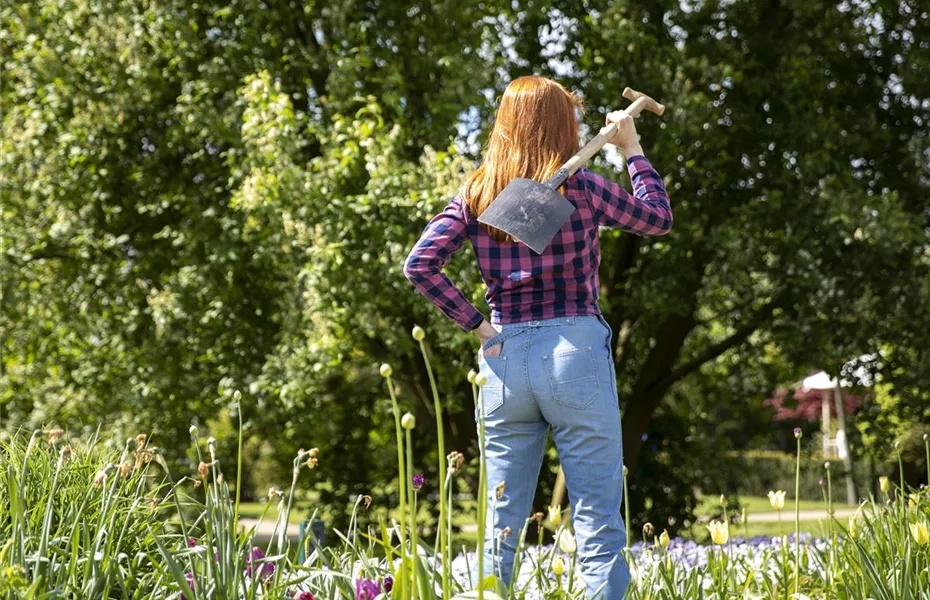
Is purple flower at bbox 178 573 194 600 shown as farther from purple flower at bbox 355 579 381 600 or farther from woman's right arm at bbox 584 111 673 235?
woman's right arm at bbox 584 111 673 235

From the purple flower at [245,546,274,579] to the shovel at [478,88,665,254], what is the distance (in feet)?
2.97

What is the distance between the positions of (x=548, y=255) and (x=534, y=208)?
0.15 metres

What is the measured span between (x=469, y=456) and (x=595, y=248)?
4884 millimetres

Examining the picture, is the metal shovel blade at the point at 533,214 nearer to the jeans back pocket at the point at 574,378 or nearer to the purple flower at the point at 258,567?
the jeans back pocket at the point at 574,378

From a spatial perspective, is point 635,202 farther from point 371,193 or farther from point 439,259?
point 371,193

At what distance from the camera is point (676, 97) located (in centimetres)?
664

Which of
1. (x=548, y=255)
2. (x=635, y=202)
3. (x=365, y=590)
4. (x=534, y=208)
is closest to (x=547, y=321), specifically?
(x=548, y=255)

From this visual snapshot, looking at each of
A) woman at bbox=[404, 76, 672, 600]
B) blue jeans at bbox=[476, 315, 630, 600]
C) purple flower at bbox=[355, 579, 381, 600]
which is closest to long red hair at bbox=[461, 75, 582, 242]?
woman at bbox=[404, 76, 672, 600]

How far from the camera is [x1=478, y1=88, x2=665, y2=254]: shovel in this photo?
98.9 inches

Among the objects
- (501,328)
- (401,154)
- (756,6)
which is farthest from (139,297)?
(501,328)

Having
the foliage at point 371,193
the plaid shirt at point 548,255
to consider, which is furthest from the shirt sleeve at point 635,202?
the foliage at point 371,193

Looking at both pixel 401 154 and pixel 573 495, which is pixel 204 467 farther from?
pixel 401 154

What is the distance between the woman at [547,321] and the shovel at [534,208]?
8cm

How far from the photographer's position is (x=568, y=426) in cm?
254
